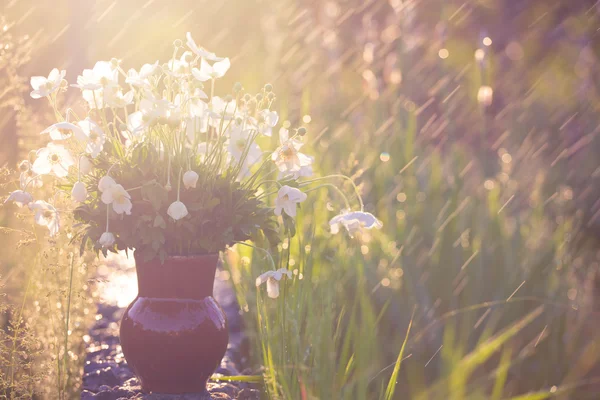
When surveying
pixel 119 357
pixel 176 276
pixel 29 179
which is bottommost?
pixel 119 357

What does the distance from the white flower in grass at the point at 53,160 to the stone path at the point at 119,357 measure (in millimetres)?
343

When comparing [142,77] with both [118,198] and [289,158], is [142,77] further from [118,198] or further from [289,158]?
[289,158]

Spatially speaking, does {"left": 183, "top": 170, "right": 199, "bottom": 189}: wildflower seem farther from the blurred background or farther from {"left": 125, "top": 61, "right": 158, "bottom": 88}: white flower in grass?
the blurred background

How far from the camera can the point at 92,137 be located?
1.66 meters

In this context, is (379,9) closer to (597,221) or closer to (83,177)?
(597,221)

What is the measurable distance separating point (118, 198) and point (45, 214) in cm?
20

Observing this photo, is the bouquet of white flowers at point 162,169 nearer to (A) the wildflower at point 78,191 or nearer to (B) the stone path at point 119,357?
(A) the wildflower at point 78,191

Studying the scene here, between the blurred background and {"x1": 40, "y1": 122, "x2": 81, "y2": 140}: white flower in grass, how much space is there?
415 millimetres

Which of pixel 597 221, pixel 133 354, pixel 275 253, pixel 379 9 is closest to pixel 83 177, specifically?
pixel 133 354

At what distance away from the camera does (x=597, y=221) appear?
345 centimetres

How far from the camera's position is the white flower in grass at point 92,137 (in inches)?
64.7

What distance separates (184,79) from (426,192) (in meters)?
1.50

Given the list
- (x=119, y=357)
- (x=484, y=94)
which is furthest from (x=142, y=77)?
(x=484, y=94)

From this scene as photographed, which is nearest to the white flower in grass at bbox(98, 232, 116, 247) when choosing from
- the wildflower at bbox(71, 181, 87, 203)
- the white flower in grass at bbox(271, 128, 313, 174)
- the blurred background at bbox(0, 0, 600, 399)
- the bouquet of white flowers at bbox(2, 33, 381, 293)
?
the bouquet of white flowers at bbox(2, 33, 381, 293)
